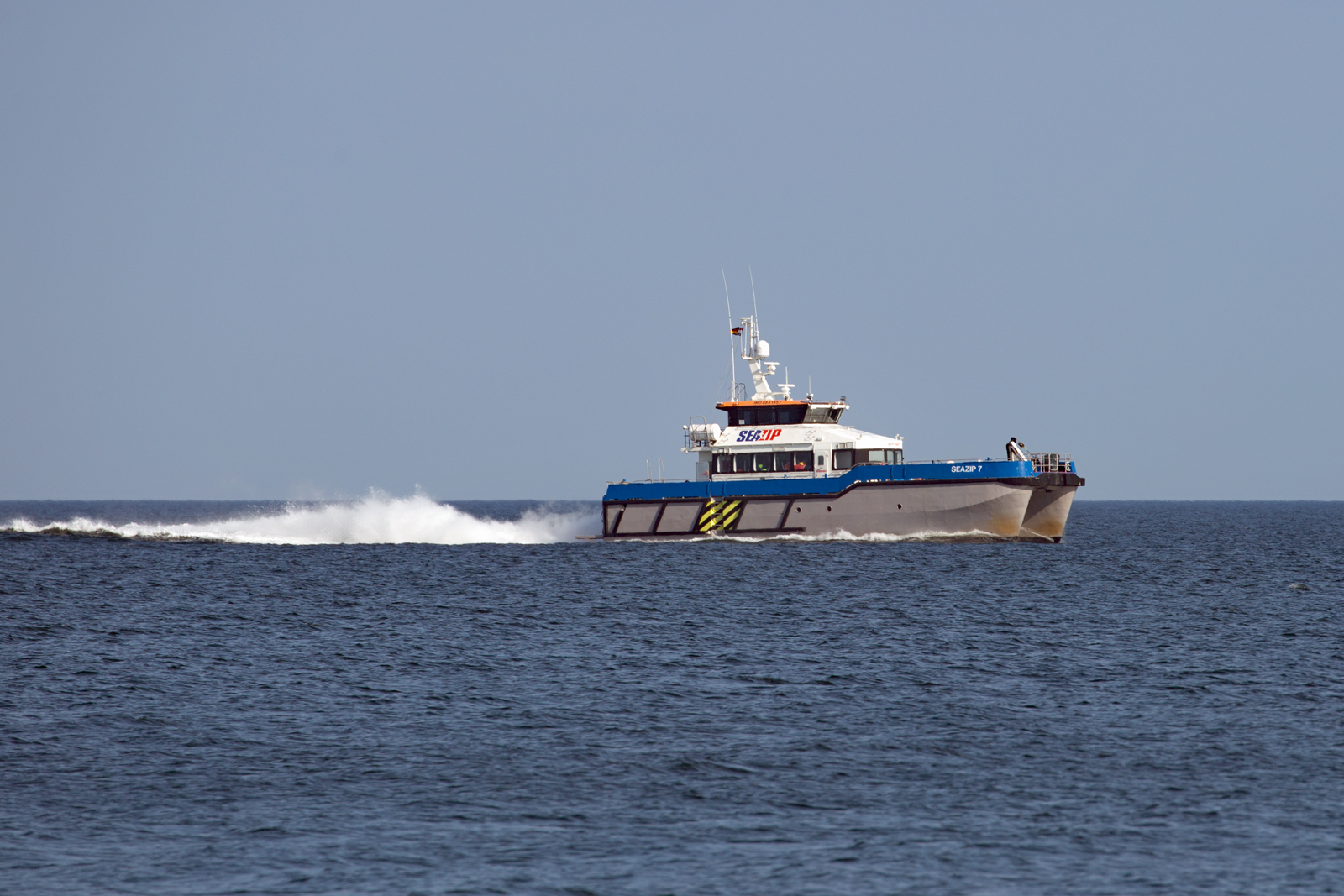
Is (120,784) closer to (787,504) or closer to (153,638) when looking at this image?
(153,638)

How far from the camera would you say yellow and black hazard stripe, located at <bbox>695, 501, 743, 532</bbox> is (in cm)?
4891

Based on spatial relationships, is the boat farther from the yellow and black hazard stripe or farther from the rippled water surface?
the rippled water surface

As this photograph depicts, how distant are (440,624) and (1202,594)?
22.7 meters

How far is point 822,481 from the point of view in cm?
4806

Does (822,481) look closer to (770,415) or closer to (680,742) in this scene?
(770,415)

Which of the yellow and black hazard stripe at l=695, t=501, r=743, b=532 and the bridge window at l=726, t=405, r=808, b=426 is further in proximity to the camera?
the bridge window at l=726, t=405, r=808, b=426

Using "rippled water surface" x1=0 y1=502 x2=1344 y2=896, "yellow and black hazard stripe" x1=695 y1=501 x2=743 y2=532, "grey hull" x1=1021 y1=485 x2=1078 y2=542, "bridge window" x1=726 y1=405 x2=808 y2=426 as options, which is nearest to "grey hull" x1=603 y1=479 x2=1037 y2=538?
"yellow and black hazard stripe" x1=695 y1=501 x2=743 y2=532

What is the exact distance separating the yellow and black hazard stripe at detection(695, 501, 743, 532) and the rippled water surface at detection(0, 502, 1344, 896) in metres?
10.0

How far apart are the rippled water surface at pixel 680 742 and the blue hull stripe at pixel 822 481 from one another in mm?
8552

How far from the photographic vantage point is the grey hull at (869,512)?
4709 cm

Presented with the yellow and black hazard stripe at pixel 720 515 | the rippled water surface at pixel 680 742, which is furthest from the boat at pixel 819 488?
the rippled water surface at pixel 680 742

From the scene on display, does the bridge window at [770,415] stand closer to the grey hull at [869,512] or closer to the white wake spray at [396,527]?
the grey hull at [869,512]

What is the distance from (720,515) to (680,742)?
30657mm

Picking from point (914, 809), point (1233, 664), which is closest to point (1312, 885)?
point (914, 809)
